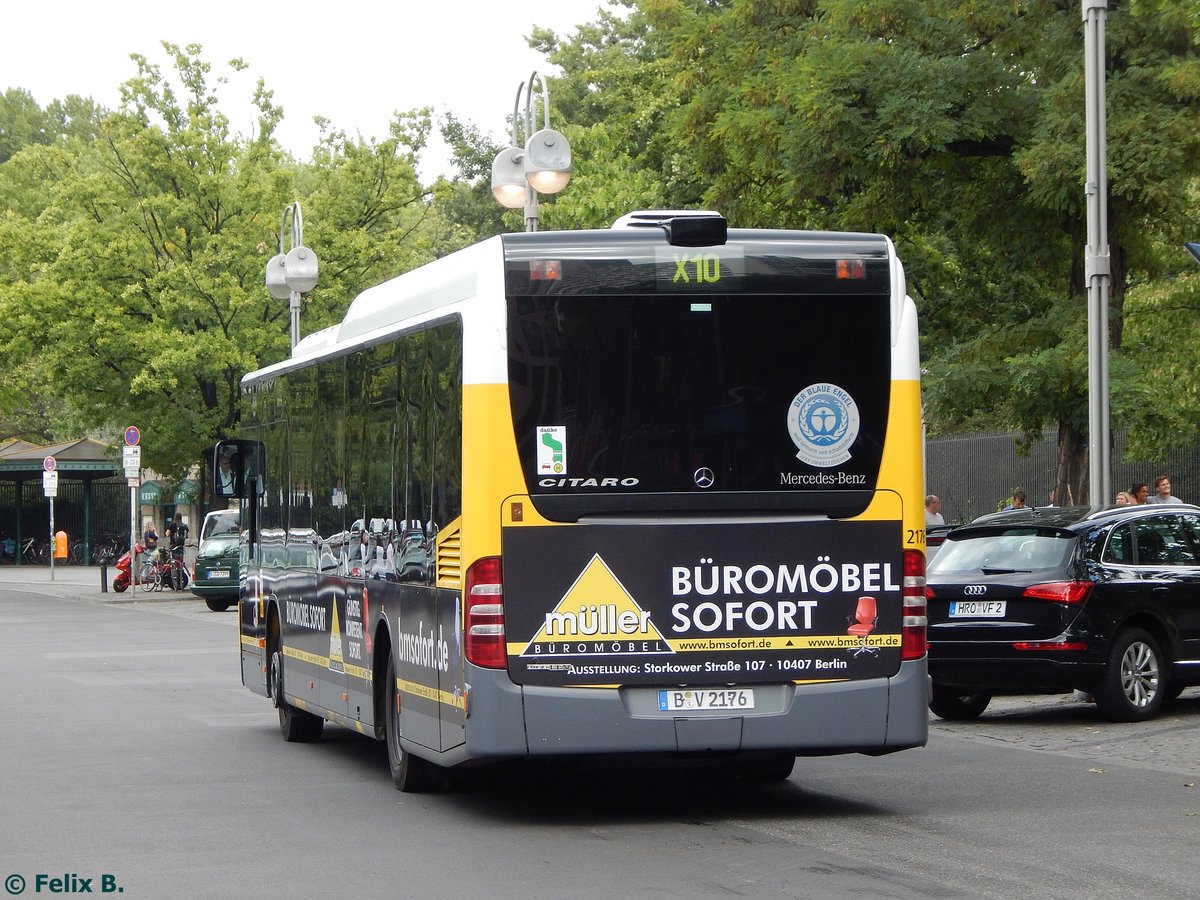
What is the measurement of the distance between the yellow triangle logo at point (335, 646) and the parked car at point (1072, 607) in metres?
4.94

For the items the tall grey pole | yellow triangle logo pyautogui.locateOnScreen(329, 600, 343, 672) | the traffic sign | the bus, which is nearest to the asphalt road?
the bus

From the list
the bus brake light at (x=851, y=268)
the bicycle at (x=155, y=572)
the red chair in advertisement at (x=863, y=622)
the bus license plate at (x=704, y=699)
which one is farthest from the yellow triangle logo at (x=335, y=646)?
the bicycle at (x=155, y=572)

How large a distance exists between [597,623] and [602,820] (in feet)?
4.06

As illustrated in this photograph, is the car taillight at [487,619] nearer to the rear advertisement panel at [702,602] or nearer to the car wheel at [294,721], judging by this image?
the rear advertisement panel at [702,602]

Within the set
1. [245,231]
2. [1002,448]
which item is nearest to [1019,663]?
[1002,448]

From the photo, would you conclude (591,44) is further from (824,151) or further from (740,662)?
(740,662)

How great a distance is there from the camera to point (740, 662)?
34.0 ft

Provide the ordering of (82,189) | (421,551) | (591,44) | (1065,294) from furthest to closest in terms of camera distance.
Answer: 1. (591,44)
2. (82,189)
3. (1065,294)
4. (421,551)

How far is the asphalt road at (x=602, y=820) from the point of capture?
341 inches

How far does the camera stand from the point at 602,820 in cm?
1080

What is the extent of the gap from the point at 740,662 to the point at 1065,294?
1812 cm

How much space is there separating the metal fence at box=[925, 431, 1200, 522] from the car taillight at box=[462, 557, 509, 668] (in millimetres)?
26158
